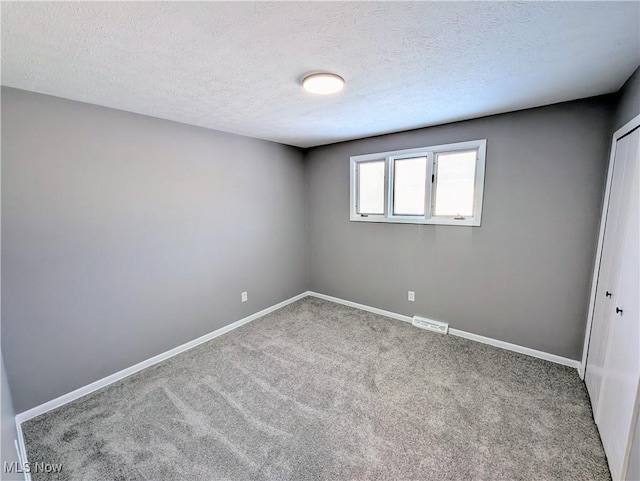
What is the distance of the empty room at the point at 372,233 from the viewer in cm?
138

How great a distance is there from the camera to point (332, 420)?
76.3 inches

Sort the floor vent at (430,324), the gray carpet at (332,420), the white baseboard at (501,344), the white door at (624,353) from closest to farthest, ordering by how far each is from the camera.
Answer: the white door at (624,353), the gray carpet at (332,420), the white baseboard at (501,344), the floor vent at (430,324)

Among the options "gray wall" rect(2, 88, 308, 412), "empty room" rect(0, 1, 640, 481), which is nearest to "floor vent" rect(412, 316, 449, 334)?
"empty room" rect(0, 1, 640, 481)

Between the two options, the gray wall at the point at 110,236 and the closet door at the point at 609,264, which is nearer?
the closet door at the point at 609,264

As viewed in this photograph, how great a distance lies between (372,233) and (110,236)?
9.31 feet

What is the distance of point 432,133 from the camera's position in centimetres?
301

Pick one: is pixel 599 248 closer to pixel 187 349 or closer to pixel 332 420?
pixel 332 420

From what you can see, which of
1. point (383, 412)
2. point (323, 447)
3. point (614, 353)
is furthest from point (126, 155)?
point (614, 353)

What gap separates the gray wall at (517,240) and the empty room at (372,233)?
20mm

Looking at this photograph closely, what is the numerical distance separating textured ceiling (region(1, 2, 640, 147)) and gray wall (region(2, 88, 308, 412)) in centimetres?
32

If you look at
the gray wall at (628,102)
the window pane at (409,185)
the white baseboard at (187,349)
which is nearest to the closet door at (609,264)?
the gray wall at (628,102)

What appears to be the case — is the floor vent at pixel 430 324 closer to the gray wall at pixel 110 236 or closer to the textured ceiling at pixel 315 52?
the gray wall at pixel 110 236

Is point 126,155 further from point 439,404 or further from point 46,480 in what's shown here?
point 439,404

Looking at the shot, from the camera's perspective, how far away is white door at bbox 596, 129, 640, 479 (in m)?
1.37
